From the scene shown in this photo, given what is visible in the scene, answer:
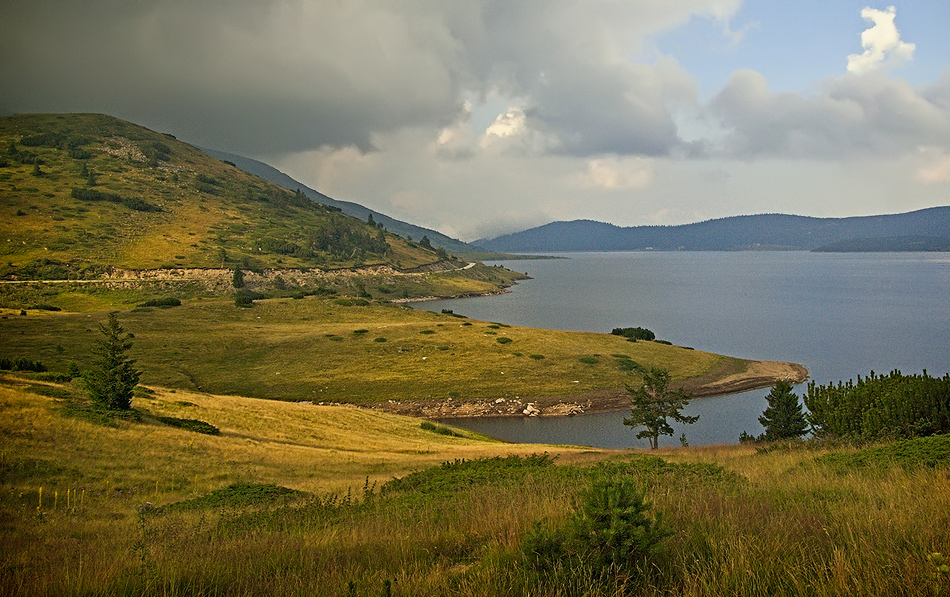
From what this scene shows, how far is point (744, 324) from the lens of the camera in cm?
10662

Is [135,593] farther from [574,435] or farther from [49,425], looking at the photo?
[574,435]

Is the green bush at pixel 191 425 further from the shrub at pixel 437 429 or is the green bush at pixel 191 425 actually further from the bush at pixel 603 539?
the bush at pixel 603 539

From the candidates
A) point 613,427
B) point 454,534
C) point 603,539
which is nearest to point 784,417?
point 613,427

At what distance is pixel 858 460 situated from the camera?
12.3 m

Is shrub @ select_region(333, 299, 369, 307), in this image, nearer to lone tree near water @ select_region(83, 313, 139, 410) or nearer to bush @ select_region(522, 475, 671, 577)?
lone tree near water @ select_region(83, 313, 139, 410)

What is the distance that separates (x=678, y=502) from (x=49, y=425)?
66.2 feet

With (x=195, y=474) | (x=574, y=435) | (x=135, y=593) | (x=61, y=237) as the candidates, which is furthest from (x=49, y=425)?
(x=61, y=237)

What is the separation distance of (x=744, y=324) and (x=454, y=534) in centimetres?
11397

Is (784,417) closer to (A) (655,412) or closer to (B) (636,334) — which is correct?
(A) (655,412)

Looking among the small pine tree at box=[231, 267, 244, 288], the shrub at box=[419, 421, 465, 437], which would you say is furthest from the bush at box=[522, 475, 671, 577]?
the small pine tree at box=[231, 267, 244, 288]

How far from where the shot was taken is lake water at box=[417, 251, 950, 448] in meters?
49.9

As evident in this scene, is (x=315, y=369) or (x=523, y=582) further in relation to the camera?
(x=315, y=369)

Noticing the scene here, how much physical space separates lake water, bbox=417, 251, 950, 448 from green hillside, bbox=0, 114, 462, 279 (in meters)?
52.6

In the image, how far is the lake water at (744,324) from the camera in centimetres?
4991
